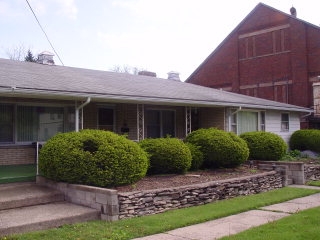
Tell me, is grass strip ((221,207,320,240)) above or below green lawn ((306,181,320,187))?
below

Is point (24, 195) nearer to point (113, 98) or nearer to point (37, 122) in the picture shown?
point (113, 98)

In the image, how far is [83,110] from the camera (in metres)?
13.5

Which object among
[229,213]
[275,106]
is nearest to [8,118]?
[229,213]

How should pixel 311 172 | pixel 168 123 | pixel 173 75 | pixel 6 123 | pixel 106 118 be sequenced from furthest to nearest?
pixel 173 75, pixel 168 123, pixel 106 118, pixel 311 172, pixel 6 123

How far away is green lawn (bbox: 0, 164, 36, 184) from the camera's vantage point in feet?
31.8

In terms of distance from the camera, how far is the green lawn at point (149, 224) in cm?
657

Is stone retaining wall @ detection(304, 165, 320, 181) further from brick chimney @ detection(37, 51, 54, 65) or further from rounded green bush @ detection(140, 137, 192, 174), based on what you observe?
brick chimney @ detection(37, 51, 54, 65)

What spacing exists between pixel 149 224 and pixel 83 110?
6947mm

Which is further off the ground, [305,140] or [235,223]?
[305,140]

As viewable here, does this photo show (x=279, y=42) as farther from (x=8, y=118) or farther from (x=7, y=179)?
(x=7, y=179)

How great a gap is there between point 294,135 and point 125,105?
9.59m

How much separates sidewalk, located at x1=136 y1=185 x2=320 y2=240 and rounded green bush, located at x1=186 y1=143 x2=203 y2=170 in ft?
10.6

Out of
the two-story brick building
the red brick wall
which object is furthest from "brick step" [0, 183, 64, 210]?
the red brick wall

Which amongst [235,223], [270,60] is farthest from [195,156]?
Answer: [270,60]
